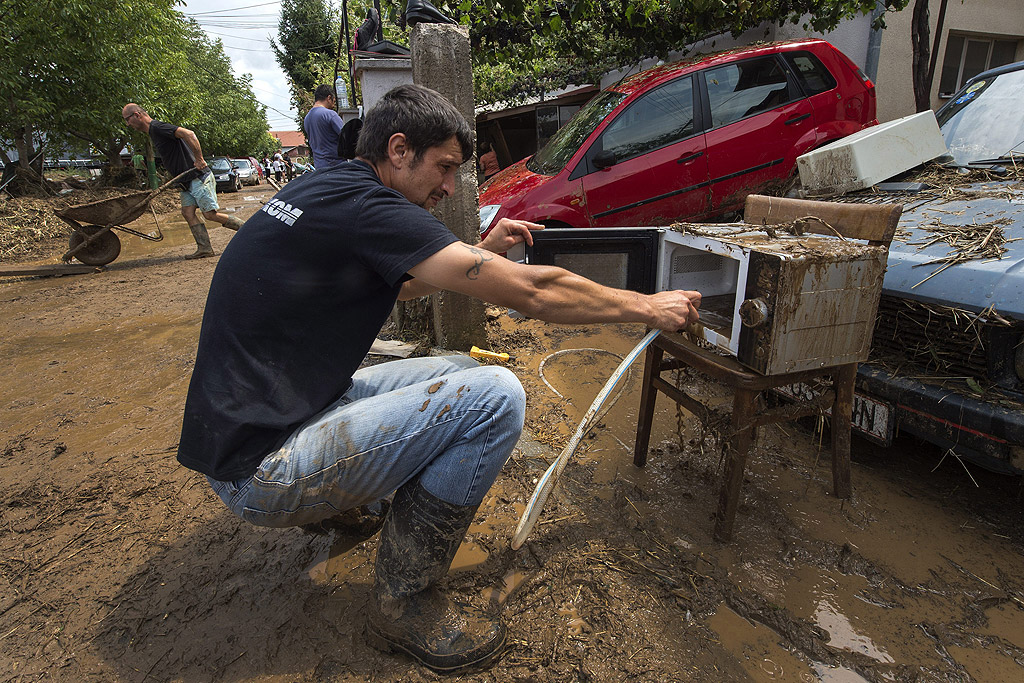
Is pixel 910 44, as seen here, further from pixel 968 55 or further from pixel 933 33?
pixel 968 55

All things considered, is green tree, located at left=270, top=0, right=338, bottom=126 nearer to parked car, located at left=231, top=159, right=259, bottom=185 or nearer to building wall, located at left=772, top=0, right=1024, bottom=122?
parked car, located at left=231, top=159, right=259, bottom=185

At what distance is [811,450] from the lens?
2770 mm

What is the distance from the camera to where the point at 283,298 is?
1529 millimetres

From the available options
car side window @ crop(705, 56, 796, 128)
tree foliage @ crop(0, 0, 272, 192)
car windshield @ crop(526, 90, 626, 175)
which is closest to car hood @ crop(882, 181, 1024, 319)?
car side window @ crop(705, 56, 796, 128)

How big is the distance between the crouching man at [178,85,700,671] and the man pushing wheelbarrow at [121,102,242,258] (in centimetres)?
630

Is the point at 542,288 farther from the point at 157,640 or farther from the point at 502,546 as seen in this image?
the point at 157,640

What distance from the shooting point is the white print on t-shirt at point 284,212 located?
1.53 meters

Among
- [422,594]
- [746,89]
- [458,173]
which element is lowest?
[422,594]

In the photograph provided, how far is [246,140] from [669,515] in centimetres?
4020

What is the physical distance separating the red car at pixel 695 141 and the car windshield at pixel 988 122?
1300 mm

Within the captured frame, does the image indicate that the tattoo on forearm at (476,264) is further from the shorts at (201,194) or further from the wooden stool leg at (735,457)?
the shorts at (201,194)

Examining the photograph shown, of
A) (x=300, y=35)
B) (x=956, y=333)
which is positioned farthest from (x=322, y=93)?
(x=300, y=35)

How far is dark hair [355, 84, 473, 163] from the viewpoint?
5.46 feet

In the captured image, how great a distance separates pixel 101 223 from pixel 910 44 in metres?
11.3
